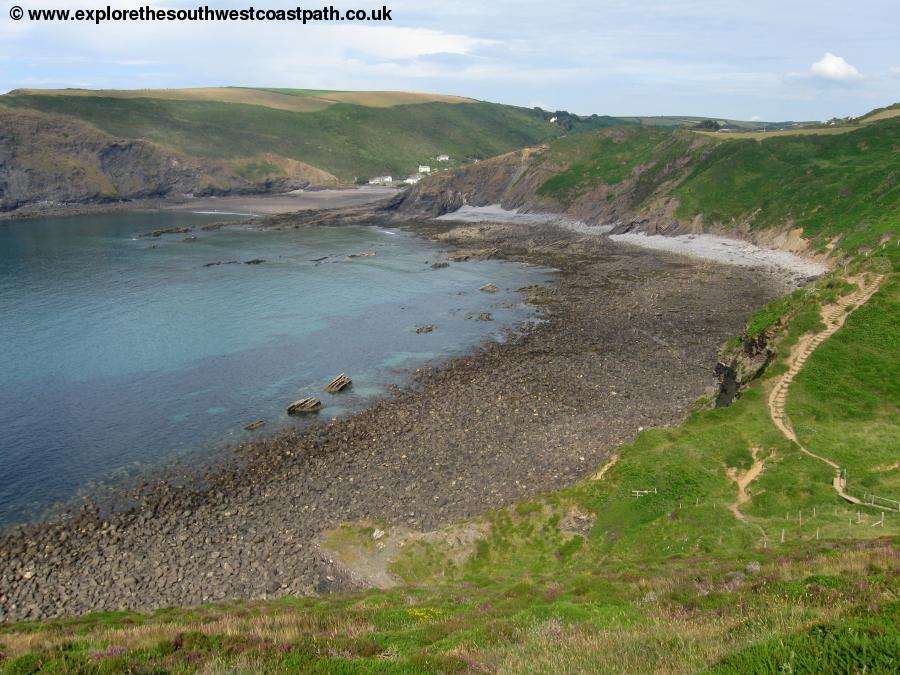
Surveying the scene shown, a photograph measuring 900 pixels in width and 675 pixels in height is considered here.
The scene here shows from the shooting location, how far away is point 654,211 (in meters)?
127

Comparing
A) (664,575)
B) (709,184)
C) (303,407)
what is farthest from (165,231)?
(664,575)

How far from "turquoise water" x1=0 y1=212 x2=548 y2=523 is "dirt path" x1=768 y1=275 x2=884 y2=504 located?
3311cm

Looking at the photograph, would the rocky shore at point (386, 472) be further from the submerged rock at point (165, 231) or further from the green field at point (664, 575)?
the submerged rock at point (165, 231)

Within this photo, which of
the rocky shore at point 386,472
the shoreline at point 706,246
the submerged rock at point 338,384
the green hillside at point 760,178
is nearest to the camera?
the rocky shore at point 386,472

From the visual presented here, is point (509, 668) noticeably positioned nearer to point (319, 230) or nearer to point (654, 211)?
point (654, 211)

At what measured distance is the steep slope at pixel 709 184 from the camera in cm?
9394

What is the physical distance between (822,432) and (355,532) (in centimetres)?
2699

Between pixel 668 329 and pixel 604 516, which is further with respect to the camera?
pixel 668 329

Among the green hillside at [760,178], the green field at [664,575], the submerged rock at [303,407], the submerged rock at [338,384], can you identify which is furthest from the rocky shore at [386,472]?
the green hillside at [760,178]

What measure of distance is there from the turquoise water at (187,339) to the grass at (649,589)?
874 inches

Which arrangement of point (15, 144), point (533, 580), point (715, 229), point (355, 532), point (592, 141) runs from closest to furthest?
point (533, 580), point (355, 532), point (715, 229), point (592, 141), point (15, 144)

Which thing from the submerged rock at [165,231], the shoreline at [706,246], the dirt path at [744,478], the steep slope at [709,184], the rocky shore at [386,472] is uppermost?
the steep slope at [709,184]

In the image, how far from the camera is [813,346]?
3681 cm

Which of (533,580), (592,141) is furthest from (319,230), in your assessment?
(533,580)
